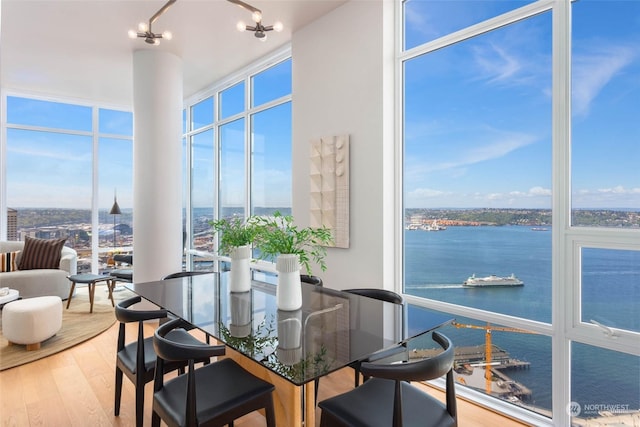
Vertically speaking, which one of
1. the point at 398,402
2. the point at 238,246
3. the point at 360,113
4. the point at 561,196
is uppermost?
the point at 360,113

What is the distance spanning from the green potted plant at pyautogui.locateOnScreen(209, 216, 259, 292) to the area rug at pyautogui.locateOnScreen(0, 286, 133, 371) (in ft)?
8.11

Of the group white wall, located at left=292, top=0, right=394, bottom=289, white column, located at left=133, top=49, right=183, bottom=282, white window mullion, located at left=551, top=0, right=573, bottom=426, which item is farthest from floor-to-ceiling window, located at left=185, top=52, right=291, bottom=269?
white window mullion, located at left=551, top=0, right=573, bottom=426

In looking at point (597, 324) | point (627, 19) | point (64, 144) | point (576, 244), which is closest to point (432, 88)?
point (627, 19)

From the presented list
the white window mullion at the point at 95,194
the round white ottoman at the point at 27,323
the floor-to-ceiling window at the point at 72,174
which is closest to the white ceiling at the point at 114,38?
the floor-to-ceiling window at the point at 72,174

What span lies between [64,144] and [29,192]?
0.96 meters

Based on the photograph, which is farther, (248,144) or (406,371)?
(248,144)

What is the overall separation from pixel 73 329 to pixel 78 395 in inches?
68.2

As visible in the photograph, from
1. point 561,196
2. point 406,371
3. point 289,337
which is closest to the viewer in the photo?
point 406,371

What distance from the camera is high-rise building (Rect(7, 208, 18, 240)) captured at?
233 inches

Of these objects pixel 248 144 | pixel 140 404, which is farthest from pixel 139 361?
pixel 248 144

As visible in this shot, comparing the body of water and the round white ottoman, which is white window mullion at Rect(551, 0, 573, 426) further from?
the round white ottoman

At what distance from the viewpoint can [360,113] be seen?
3238 mm

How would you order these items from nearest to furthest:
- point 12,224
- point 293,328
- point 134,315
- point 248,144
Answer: point 293,328, point 134,315, point 248,144, point 12,224

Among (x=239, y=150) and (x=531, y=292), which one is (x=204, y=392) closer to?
(x=531, y=292)
